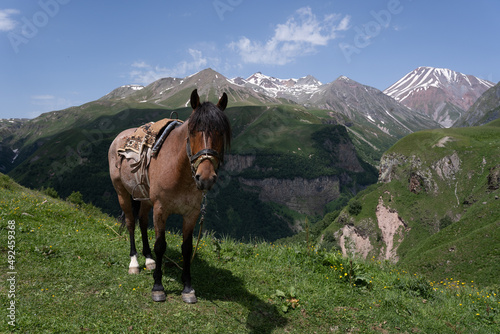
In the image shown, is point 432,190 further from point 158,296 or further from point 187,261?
point 158,296

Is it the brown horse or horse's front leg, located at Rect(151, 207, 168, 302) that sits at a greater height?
the brown horse

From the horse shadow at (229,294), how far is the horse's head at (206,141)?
315cm

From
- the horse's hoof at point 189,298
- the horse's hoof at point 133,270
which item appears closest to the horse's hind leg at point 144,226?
the horse's hoof at point 133,270

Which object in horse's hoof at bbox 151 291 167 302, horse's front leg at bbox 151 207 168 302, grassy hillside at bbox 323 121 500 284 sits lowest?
grassy hillside at bbox 323 121 500 284

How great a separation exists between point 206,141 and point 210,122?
0.40 meters

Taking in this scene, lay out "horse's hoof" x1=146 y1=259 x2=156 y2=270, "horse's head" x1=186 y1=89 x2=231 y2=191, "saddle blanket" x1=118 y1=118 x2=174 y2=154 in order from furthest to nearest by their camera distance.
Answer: "horse's hoof" x1=146 y1=259 x2=156 y2=270 → "saddle blanket" x1=118 y1=118 x2=174 y2=154 → "horse's head" x1=186 y1=89 x2=231 y2=191

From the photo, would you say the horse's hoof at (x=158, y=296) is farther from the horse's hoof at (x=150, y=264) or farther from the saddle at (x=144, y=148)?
the saddle at (x=144, y=148)

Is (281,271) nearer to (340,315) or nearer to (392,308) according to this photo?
(340,315)

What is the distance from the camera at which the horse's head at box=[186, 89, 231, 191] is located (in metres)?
5.07

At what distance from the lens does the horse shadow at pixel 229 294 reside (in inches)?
233

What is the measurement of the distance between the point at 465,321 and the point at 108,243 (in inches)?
403

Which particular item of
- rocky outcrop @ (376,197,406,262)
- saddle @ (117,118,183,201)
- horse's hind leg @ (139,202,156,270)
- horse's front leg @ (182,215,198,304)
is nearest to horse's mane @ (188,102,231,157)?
saddle @ (117,118,183,201)

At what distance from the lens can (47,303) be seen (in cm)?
545

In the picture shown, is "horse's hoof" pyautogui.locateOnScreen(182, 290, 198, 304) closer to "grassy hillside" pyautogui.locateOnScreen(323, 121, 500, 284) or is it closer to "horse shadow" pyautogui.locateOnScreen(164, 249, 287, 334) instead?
"horse shadow" pyautogui.locateOnScreen(164, 249, 287, 334)
